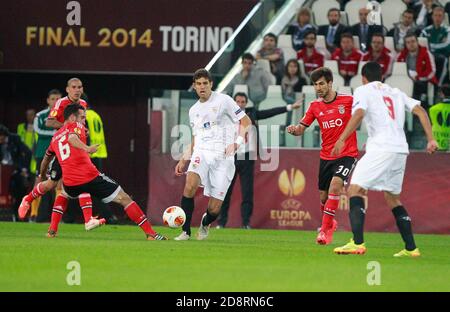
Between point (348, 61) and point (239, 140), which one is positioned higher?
point (348, 61)

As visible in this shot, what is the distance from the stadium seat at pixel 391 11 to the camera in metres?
24.7

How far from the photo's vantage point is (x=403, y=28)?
23875 mm

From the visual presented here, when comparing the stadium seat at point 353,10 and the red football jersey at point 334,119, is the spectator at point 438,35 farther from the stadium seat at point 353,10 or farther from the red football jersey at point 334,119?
the red football jersey at point 334,119

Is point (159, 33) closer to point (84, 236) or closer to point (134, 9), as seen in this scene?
point (134, 9)

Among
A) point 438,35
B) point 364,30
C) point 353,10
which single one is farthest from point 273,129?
point 353,10

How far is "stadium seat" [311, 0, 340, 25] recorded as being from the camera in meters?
24.7

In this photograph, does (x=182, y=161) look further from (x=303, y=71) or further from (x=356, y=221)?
(x=303, y=71)

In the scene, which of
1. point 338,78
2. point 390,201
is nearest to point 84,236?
point 390,201

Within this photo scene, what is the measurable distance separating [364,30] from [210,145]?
8590 mm

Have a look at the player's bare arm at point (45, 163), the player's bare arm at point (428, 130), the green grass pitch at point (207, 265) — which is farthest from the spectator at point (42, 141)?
the player's bare arm at point (428, 130)

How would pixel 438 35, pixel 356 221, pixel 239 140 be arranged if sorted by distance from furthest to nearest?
pixel 438 35
pixel 239 140
pixel 356 221

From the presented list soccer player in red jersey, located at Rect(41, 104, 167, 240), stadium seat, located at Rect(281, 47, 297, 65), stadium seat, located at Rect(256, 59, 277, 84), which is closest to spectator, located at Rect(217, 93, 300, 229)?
stadium seat, located at Rect(256, 59, 277, 84)

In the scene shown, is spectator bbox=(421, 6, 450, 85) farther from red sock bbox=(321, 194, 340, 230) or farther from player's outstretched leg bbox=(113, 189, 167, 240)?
player's outstretched leg bbox=(113, 189, 167, 240)
